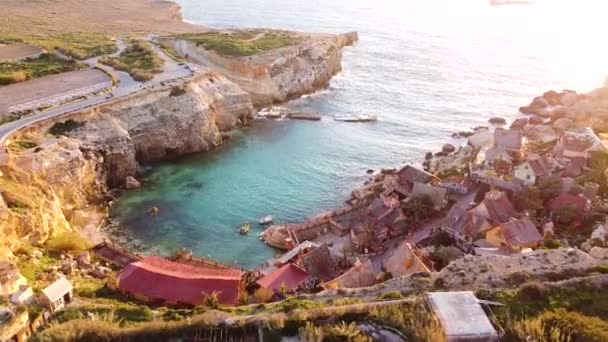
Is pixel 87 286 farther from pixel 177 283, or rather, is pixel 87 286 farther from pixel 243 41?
pixel 243 41

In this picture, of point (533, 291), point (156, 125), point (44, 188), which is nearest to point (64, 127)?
point (156, 125)

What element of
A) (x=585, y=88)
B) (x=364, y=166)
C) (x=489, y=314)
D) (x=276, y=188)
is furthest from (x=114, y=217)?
(x=585, y=88)

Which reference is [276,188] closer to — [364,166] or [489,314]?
[364,166]

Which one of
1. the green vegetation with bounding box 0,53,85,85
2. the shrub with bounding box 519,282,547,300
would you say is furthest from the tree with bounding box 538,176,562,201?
the green vegetation with bounding box 0,53,85,85

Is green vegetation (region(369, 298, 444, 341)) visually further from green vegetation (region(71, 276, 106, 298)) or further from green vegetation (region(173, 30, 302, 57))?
green vegetation (region(173, 30, 302, 57))

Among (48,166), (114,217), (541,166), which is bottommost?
(114,217)

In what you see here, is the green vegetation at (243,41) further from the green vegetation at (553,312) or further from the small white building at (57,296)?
the green vegetation at (553,312)
